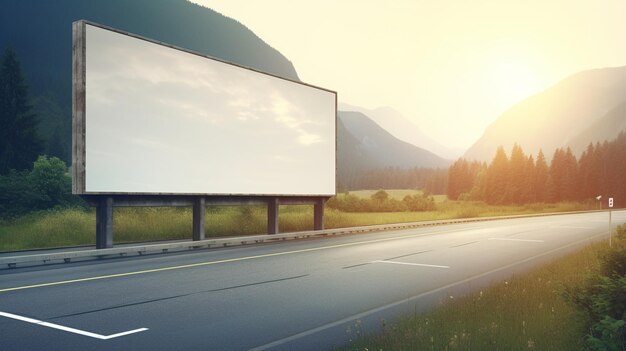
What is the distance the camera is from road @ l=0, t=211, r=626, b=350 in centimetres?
823

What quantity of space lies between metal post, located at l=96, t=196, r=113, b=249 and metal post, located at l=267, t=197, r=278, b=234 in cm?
844

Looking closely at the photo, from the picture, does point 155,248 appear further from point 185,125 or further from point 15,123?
point 15,123

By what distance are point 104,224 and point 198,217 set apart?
423 cm

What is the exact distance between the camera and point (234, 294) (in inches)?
460

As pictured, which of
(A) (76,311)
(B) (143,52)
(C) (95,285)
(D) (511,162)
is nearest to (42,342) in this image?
(A) (76,311)

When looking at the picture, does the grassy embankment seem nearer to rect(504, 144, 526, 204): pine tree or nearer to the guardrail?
the guardrail

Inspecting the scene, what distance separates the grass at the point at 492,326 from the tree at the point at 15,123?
223 ft

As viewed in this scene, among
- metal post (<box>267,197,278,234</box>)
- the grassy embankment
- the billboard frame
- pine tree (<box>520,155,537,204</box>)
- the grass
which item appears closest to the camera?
the grass

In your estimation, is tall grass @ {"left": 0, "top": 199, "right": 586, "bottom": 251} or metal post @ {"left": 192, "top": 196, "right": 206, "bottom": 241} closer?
tall grass @ {"left": 0, "top": 199, "right": 586, "bottom": 251}

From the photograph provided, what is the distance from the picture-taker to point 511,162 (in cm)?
10906

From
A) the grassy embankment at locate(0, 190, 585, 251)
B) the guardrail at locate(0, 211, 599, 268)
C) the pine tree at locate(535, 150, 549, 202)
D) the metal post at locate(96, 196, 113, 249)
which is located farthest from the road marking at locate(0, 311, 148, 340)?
the pine tree at locate(535, 150, 549, 202)

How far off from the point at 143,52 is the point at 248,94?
5.45 m

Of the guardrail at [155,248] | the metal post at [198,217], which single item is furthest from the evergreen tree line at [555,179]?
the metal post at [198,217]

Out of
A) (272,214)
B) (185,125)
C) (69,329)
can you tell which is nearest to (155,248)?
(185,125)
